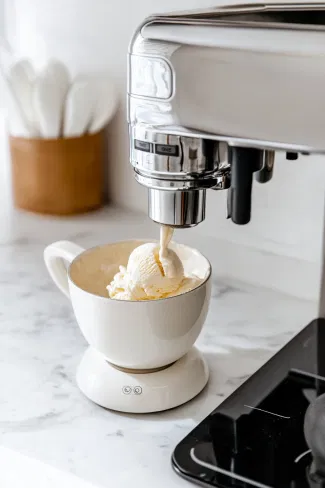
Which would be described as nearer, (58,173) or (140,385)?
(140,385)

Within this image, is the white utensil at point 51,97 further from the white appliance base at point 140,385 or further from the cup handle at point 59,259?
the white appliance base at point 140,385

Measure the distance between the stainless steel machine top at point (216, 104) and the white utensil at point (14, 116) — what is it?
1.87 ft

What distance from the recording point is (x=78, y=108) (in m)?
1.21

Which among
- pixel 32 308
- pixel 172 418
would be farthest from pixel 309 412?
pixel 32 308

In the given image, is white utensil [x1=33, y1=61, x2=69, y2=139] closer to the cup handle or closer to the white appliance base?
the cup handle

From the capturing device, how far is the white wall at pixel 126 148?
42.7 inches

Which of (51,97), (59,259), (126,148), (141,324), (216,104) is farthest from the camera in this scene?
(126,148)

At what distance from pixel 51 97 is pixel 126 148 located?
0.54ft

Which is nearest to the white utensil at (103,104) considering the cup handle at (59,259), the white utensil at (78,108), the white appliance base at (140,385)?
the white utensil at (78,108)

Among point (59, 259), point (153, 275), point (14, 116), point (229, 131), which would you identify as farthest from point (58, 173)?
point (229, 131)

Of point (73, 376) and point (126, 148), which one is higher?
point (126, 148)

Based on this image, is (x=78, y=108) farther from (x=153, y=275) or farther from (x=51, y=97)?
(x=153, y=275)

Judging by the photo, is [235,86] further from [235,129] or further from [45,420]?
[45,420]

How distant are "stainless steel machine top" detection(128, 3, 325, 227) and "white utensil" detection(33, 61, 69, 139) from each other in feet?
1.73
